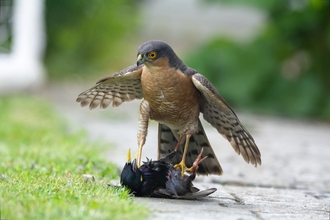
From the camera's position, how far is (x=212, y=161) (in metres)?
4.48

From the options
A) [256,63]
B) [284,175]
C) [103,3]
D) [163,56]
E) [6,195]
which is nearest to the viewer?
[6,195]

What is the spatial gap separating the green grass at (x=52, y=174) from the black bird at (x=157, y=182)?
0.13 metres

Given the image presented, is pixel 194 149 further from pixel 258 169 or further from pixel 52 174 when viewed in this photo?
pixel 258 169

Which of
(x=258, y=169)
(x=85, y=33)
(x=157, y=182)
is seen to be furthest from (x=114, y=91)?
(x=85, y=33)

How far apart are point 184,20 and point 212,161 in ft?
67.3

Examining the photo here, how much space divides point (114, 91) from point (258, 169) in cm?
219

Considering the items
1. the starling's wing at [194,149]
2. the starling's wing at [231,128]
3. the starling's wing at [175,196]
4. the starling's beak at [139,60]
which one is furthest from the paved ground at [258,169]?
the starling's beak at [139,60]

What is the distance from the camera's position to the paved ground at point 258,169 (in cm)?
376

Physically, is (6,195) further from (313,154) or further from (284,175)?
(313,154)

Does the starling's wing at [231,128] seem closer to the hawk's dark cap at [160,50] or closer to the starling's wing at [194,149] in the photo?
the starling's wing at [194,149]

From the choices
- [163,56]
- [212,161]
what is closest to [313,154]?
[212,161]

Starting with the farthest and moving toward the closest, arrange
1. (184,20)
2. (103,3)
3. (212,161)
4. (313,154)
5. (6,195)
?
(184,20) → (103,3) → (313,154) → (212,161) → (6,195)

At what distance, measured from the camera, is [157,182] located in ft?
13.3

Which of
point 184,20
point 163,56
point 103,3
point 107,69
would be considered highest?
point 184,20
